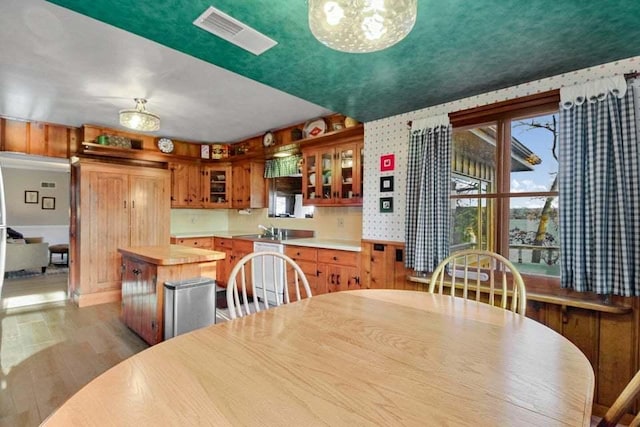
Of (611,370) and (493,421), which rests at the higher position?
(493,421)

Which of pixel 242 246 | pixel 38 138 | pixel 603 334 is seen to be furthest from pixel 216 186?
pixel 603 334

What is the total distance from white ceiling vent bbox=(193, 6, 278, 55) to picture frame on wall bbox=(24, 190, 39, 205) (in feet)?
30.0

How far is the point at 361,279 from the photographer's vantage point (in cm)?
317

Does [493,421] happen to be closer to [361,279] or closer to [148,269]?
[361,279]

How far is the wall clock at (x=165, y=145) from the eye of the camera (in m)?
4.64

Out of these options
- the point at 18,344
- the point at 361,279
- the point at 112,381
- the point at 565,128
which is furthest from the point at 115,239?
the point at 565,128

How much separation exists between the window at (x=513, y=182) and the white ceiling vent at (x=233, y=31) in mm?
1680

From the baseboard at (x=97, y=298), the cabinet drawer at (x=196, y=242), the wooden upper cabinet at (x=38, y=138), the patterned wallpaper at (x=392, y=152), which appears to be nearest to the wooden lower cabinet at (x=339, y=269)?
the patterned wallpaper at (x=392, y=152)

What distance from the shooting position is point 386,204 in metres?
3.04

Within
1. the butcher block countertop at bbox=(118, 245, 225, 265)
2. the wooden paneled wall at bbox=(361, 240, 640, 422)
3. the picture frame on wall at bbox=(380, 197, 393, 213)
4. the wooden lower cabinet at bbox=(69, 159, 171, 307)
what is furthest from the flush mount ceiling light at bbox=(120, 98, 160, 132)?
the wooden paneled wall at bbox=(361, 240, 640, 422)

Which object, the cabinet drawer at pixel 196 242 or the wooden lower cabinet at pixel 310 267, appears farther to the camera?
the cabinet drawer at pixel 196 242

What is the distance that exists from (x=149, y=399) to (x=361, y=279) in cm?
265

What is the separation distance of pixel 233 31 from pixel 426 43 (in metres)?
1.07

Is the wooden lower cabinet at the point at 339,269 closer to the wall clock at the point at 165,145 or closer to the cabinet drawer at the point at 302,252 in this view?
the cabinet drawer at the point at 302,252
